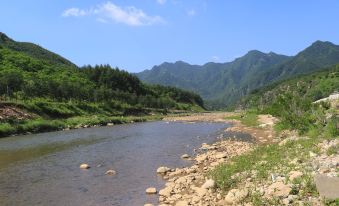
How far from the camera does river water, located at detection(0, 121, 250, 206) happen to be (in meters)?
21.7

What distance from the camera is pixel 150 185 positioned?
24.2m

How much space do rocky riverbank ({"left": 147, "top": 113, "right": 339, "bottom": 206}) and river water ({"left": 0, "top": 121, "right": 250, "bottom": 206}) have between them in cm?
175

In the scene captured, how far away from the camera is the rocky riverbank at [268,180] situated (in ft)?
50.8

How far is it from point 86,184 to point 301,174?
13.4m

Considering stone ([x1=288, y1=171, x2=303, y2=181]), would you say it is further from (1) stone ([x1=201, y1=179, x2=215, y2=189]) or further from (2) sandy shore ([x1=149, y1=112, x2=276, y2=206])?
(1) stone ([x1=201, y1=179, x2=215, y2=189])

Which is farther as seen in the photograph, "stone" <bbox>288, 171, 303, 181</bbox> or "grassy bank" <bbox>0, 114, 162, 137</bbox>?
"grassy bank" <bbox>0, 114, 162, 137</bbox>

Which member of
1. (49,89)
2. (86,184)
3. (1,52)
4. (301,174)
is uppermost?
(1,52)

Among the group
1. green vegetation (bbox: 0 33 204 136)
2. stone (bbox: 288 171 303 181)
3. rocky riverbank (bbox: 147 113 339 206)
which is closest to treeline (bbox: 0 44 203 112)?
green vegetation (bbox: 0 33 204 136)

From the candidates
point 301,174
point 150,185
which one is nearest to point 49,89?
point 150,185

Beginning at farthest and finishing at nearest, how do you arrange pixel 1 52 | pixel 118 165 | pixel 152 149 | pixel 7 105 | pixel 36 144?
1. pixel 1 52
2. pixel 7 105
3. pixel 36 144
4. pixel 152 149
5. pixel 118 165

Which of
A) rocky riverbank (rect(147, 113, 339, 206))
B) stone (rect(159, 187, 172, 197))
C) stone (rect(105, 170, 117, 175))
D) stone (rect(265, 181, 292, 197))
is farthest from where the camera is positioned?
stone (rect(105, 170, 117, 175))

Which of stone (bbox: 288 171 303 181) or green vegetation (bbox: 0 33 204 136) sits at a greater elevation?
green vegetation (bbox: 0 33 204 136)

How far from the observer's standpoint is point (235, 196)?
58.3 feet

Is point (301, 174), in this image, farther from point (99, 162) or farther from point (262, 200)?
point (99, 162)
